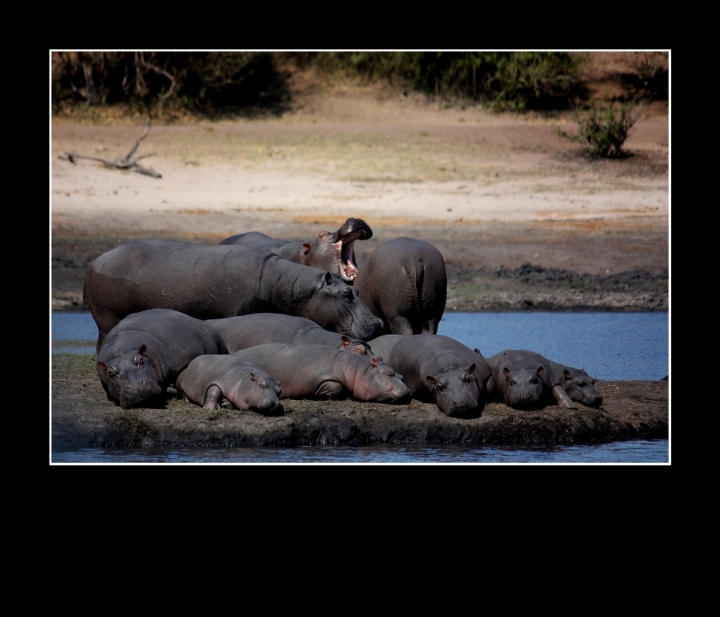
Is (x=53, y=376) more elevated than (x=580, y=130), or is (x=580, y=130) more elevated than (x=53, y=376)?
(x=580, y=130)

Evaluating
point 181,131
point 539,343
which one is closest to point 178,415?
point 539,343

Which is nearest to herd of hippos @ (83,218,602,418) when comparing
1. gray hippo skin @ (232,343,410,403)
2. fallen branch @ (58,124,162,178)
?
gray hippo skin @ (232,343,410,403)

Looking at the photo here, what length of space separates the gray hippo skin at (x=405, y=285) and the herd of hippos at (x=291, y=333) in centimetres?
1

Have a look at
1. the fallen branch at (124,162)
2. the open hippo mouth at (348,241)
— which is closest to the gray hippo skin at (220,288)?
the open hippo mouth at (348,241)

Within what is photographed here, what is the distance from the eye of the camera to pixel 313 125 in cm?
1903

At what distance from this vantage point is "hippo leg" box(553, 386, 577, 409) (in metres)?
A: 8.95

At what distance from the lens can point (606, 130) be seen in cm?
1906

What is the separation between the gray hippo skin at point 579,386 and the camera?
9133mm

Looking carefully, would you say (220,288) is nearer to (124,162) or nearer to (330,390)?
(330,390)

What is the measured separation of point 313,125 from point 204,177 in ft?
6.55

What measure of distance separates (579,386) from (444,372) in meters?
1.15

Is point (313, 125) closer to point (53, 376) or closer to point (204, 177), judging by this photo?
point (204, 177)

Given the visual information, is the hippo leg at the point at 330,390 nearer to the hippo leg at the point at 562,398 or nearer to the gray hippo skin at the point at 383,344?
the gray hippo skin at the point at 383,344

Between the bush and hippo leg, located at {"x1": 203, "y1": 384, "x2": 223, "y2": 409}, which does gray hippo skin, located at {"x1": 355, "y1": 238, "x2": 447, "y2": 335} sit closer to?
hippo leg, located at {"x1": 203, "y1": 384, "x2": 223, "y2": 409}
